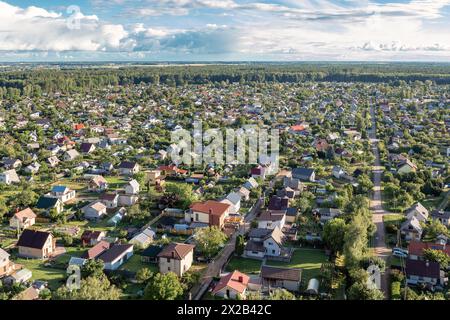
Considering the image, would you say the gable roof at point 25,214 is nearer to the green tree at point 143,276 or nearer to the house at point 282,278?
the green tree at point 143,276

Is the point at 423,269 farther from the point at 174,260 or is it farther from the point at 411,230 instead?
the point at 174,260

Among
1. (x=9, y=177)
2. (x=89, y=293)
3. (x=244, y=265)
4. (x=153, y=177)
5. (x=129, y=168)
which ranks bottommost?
(x=244, y=265)

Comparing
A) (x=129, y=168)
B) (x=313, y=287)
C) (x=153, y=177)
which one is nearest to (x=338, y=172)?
(x=153, y=177)

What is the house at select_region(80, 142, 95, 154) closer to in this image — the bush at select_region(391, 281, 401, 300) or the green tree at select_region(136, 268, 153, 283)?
the green tree at select_region(136, 268, 153, 283)

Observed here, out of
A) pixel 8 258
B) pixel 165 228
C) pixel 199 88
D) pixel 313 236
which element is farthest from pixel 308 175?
pixel 199 88

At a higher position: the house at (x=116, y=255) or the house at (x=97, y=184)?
the house at (x=97, y=184)

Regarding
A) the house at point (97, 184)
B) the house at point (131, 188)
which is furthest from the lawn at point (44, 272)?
the house at point (97, 184)
